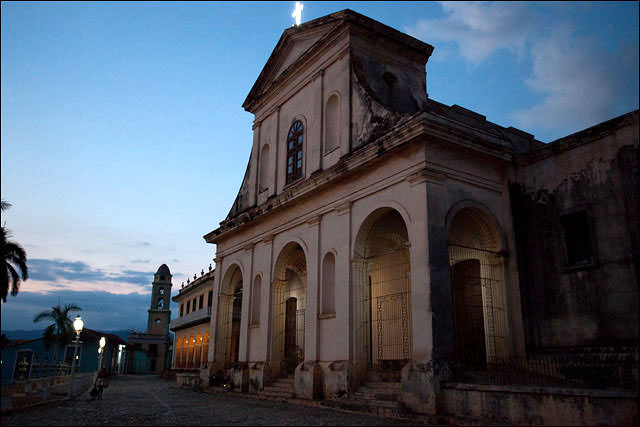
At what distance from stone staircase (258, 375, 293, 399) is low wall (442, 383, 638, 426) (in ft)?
21.3

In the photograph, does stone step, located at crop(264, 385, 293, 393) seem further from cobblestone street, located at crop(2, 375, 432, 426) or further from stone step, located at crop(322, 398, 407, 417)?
stone step, located at crop(322, 398, 407, 417)

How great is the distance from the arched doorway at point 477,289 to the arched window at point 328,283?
10.9 ft

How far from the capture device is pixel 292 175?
18.4 metres

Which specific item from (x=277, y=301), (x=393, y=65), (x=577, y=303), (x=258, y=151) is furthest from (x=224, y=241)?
(x=577, y=303)

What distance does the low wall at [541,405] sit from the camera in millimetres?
7559

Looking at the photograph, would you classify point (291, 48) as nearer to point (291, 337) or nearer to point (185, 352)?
point (291, 337)

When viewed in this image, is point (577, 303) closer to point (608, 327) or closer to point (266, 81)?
point (608, 327)

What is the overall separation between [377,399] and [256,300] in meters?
8.30

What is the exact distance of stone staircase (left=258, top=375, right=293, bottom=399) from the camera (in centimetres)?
1545

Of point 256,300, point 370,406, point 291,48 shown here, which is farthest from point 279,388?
point 291,48

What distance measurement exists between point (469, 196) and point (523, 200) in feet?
5.10

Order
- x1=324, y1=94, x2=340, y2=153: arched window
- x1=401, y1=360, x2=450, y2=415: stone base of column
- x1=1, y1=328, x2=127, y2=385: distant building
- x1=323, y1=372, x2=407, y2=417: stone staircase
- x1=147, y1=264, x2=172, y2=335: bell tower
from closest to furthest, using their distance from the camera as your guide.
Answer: x1=401, y1=360, x2=450, y2=415: stone base of column
x1=323, y1=372, x2=407, y2=417: stone staircase
x1=324, y1=94, x2=340, y2=153: arched window
x1=1, y1=328, x2=127, y2=385: distant building
x1=147, y1=264, x2=172, y2=335: bell tower

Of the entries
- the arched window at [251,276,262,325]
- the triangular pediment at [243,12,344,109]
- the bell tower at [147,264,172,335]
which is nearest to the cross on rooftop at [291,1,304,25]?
the triangular pediment at [243,12,344,109]

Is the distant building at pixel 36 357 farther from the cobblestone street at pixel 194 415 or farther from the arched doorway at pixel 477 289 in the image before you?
the arched doorway at pixel 477 289
